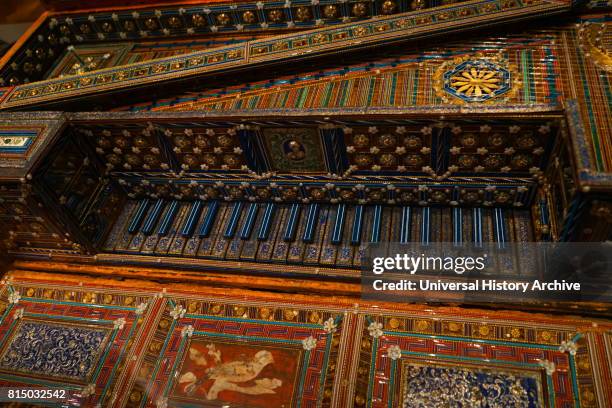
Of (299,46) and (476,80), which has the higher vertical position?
(299,46)

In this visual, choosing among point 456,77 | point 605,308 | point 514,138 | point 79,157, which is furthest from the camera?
point 79,157

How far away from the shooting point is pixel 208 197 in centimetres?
592

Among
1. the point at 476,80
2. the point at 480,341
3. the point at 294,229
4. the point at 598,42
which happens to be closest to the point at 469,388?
the point at 480,341

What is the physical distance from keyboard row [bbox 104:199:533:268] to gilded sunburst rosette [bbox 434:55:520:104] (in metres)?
1.30

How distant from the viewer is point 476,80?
4.70 m

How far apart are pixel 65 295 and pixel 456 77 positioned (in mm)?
5184

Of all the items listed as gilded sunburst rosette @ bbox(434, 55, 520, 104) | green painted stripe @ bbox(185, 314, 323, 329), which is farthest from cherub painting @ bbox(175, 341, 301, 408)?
gilded sunburst rosette @ bbox(434, 55, 520, 104)

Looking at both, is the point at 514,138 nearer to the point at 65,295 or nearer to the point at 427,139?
the point at 427,139

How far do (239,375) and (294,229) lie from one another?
1.75 m

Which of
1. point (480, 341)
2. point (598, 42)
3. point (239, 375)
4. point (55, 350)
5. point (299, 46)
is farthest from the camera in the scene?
point (299, 46)

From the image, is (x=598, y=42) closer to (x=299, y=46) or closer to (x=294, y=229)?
(x=299, y=46)

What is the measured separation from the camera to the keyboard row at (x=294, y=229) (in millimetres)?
4910

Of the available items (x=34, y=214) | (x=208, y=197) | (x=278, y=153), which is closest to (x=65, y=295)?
(x=34, y=214)

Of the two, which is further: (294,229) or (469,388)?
(294,229)
